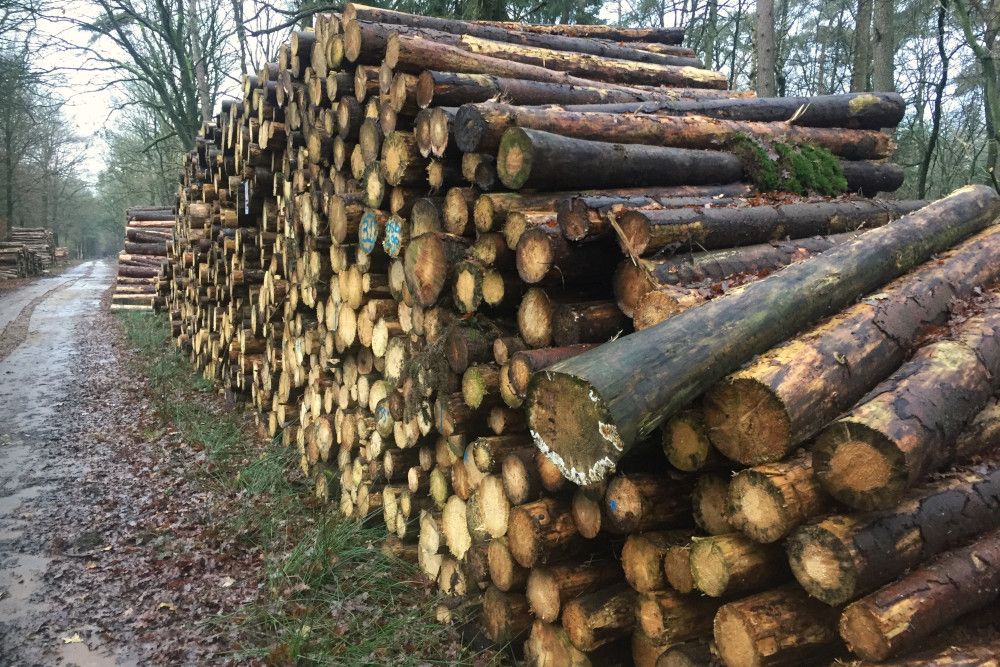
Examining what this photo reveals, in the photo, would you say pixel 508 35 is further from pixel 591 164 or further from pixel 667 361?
pixel 667 361

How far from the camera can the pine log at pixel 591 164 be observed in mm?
3459

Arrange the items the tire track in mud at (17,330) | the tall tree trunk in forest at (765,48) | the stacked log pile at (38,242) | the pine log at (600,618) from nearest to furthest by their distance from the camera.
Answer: the pine log at (600,618) → the tall tree trunk in forest at (765,48) → the tire track in mud at (17,330) → the stacked log pile at (38,242)

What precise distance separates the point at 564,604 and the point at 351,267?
302 cm

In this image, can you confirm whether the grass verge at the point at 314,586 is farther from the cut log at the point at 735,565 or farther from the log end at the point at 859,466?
the log end at the point at 859,466

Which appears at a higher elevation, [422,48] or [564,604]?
[422,48]

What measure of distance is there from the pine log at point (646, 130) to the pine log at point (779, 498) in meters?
2.32

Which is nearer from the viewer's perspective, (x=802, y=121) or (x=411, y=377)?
(x=411, y=377)

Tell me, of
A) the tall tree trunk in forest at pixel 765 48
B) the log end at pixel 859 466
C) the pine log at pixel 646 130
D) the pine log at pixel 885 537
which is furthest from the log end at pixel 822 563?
the tall tree trunk in forest at pixel 765 48

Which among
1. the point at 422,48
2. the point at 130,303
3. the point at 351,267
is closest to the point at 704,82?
the point at 422,48

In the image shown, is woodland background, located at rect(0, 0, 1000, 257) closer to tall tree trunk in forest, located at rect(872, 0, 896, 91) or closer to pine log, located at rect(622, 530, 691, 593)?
tall tree trunk in forest, located at rect(872, 0, 896, 91)

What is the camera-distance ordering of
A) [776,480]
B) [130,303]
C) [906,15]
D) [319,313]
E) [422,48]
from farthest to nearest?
[130,303] < [906,15] < [319,313] < [422,48] < [776,480]

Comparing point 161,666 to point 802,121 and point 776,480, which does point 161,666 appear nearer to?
point 776,480

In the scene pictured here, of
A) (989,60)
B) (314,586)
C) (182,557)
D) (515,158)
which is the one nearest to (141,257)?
(182,557)

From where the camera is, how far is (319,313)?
580cm
